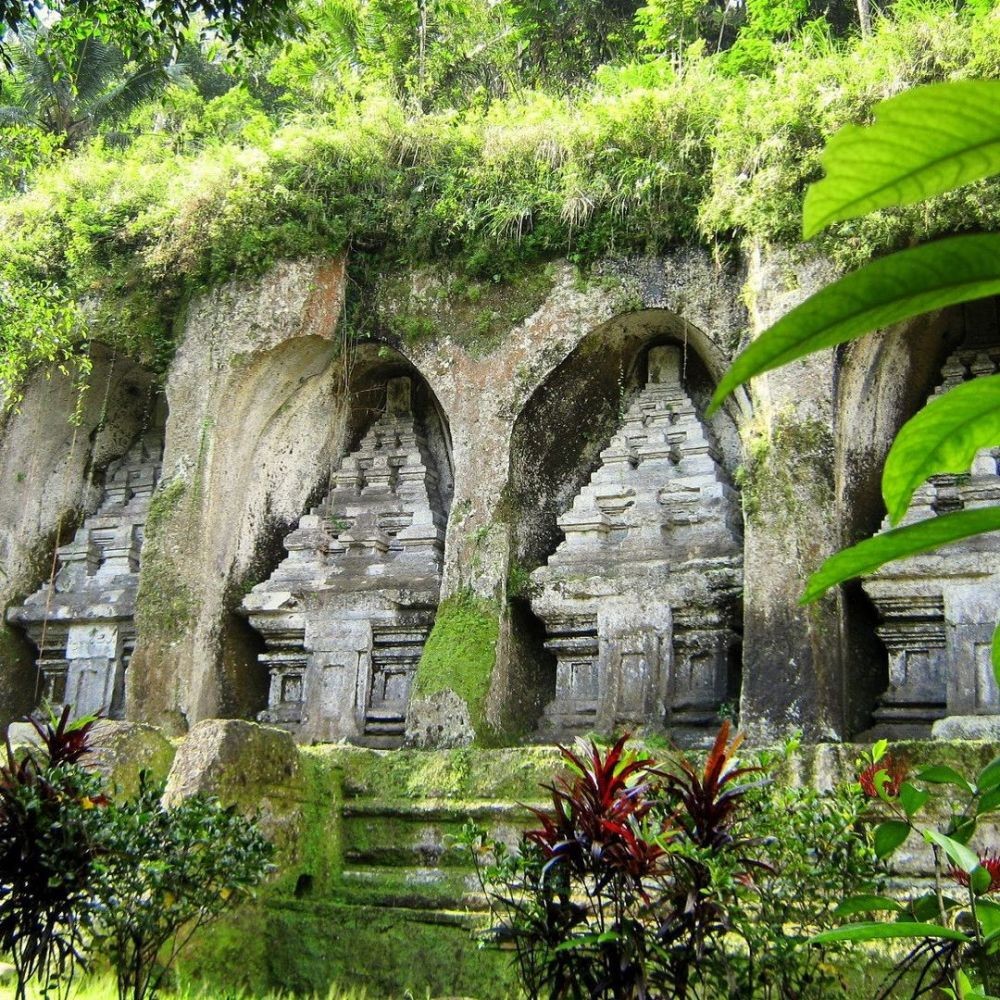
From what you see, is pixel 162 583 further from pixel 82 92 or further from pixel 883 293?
pixel 82 92

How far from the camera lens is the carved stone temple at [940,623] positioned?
26.9 ft

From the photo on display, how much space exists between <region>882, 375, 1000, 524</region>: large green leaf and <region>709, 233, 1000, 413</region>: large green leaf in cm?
12

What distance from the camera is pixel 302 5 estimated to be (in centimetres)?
1560

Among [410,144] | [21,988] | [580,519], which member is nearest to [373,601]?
[580,519]

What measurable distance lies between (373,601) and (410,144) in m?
4.01

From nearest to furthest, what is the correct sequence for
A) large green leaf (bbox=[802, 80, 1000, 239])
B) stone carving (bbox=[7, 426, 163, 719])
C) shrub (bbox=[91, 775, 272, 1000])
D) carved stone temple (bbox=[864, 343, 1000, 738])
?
large green leaf (bbox=[802, 80, 1000, 239]) < shrub (bbox=[91, 775, 272, 1000]) < carved stone temple (bbox=[864, 343, 1000, 738]) < stone carving (bbox=[7, 426, 163, 719])

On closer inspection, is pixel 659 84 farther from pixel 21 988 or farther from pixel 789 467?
pixel 21 988

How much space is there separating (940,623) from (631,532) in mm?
2478

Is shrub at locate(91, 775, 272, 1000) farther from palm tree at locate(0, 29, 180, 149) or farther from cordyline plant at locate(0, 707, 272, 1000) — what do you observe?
palm tree at locate(0, 29, 180, 149)

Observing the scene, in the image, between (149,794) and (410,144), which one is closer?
(149,794)

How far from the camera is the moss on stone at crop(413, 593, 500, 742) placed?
8961 mm

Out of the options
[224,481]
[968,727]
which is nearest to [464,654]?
[224,481]

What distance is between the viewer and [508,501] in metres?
9.71

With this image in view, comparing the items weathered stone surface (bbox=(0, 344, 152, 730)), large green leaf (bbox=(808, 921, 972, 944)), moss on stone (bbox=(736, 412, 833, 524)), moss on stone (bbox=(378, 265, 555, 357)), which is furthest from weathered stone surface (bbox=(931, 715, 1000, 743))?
weathered stone surface (bbox=(0, 344, 152, 730))
